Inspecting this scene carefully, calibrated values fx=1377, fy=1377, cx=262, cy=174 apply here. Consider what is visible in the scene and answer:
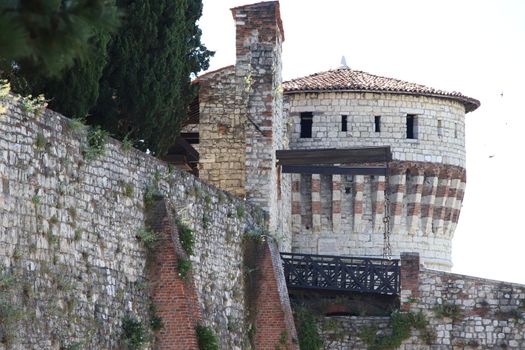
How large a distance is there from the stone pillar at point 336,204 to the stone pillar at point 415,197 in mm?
2160

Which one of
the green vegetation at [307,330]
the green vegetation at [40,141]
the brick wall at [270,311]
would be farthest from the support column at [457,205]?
the green vegetation at [40,141]

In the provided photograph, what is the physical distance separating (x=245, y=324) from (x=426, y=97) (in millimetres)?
15025

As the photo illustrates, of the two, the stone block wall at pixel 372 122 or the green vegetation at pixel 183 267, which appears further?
the stone block wall at pixel 372 122

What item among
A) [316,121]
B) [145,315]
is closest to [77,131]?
[145,315]

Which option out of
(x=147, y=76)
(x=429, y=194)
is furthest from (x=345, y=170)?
(x=147, y=76)

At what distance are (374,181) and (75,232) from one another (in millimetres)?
21777

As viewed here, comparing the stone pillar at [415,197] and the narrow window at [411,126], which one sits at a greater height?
the narrow window at [411,126]

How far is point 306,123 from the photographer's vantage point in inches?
1519

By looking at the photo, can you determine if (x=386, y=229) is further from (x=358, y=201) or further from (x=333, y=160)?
(x=333, y=160)

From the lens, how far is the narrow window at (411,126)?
3909 centimetres

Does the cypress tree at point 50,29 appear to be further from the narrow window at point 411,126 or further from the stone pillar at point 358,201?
Result: the narrow window at point 411,126

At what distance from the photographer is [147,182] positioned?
20844mm

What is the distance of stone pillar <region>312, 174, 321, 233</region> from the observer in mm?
37866

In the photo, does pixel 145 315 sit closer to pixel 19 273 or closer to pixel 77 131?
pixel 77 131
